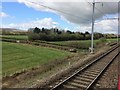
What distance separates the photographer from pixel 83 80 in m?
15.2

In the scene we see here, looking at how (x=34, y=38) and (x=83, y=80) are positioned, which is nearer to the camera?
(x=83, y=80)

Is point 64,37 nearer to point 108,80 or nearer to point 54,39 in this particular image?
point 54,39

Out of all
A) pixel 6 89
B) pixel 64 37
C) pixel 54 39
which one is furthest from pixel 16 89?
pixel 64 37

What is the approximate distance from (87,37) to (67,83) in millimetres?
117239

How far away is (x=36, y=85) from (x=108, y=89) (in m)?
4.53

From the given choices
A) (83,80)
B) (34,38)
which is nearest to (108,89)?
(83,80)

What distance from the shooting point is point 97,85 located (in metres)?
14.1

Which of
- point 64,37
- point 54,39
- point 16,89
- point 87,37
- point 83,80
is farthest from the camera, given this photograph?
point 87,37

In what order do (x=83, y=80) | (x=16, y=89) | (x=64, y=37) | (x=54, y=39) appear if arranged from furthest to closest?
(x=64, y=37), (x=54, y=39), (x=83, y=80), (x=16, y=89)

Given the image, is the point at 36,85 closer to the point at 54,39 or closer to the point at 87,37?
the point at 54,39

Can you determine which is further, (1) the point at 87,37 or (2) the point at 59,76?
(1) the point at 87,37

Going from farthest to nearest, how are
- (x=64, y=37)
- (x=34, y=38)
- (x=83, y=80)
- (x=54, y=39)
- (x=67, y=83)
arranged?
1. (x=64, y=37)
2. (x=54, y=39)
3. (x=34, y=38)
4. (x=83, y=80)
5. (x=67, y=83)

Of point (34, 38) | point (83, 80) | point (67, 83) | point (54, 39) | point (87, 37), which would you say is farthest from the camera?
point (87, 37)

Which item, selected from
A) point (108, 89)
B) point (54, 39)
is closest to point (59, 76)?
point (108, 89)
